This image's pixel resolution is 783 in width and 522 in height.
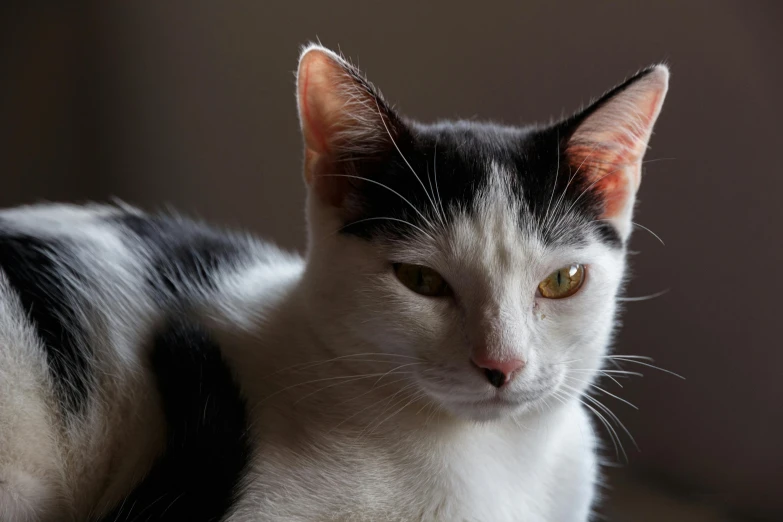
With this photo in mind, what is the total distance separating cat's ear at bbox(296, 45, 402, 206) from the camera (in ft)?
3.59

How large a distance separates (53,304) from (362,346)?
0.51m

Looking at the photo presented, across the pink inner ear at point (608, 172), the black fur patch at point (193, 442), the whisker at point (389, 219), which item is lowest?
the black fur patch at point (193, 442)

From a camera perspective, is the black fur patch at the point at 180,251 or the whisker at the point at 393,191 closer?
the whisker at the point at 393,191

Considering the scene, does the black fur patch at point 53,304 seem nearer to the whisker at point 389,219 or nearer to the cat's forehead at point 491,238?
the whisker at point 389,219

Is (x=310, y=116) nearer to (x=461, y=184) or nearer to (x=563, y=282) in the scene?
(x=461, y=184)

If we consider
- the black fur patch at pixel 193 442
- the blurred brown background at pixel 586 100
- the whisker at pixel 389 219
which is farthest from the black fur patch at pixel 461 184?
the blurred brown background at pixel 586 100

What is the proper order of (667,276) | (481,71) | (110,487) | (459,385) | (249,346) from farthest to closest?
1. (481,71)
2. (667,276)
3. (249,346)
4. (110,487)
5. (459,385)

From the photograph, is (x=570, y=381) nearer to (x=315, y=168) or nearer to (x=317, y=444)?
(x=317, y=444)

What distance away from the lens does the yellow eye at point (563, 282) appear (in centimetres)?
111

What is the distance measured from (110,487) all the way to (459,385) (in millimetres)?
558

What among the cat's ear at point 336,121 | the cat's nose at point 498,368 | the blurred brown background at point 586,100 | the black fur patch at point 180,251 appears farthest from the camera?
the blurred brown background at point 586,100

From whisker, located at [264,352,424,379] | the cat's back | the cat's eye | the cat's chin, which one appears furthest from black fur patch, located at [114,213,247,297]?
the cat's chin

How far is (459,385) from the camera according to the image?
103 cm

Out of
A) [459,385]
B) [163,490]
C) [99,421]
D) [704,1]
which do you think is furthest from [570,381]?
[704,1]
